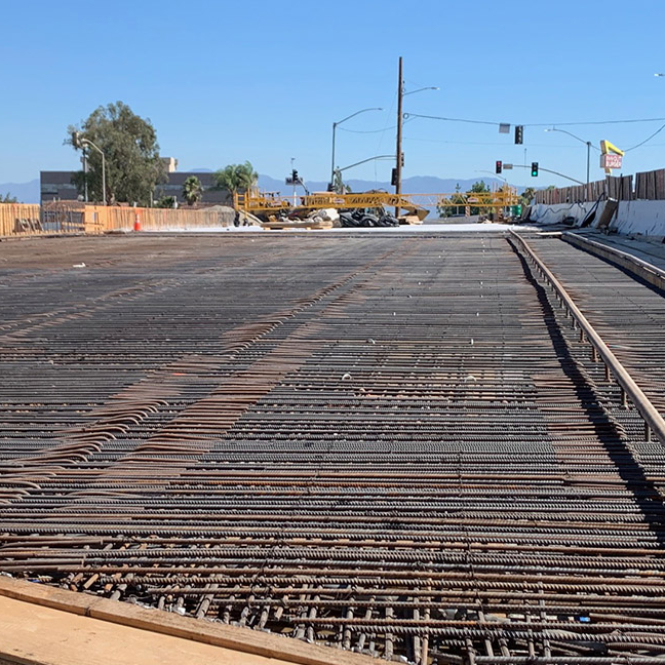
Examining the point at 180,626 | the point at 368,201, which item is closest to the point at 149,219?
the point at 368,201

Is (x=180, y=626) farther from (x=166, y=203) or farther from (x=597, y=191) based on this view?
(x=166, y=203)

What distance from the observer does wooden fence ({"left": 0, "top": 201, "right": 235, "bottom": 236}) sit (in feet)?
152

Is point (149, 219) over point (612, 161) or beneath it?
beneath

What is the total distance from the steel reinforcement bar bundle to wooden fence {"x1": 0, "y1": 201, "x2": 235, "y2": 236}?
110 ft

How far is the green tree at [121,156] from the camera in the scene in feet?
Answer: 293

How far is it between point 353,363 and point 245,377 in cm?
95

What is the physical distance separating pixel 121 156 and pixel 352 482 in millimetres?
89478

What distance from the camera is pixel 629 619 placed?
3254 millimetres

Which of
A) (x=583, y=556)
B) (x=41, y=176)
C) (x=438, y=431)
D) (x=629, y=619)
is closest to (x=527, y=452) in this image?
(x=438, y=431)

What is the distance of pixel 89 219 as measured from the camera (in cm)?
5291

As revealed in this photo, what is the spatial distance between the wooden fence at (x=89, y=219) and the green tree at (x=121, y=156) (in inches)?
958

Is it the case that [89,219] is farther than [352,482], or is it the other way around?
[89,219]

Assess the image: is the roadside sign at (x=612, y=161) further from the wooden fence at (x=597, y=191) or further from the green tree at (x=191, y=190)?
the green tree at (x=191, y=190)

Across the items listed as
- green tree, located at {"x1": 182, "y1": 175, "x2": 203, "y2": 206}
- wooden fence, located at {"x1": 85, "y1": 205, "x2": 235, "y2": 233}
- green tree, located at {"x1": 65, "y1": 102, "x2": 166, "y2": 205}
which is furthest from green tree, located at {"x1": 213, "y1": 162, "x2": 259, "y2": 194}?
wooden fence, located at {"x1": 85, "y1": 205, "x2": 235, "y2": 233}
